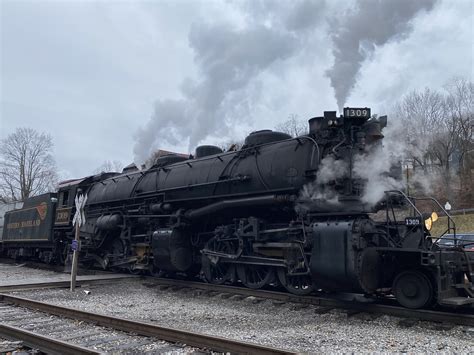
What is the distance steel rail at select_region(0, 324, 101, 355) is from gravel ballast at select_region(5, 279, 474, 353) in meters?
1.90

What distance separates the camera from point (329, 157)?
8.27 m

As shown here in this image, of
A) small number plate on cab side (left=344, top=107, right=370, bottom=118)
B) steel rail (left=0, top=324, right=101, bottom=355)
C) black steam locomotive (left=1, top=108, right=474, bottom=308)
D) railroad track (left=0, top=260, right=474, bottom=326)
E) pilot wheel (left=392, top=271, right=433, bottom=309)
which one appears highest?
small number plate on cab side (left=344, top=107, right=370, bottom=118)

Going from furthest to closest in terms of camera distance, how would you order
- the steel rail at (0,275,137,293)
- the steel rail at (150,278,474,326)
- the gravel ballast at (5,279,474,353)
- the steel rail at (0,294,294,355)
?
the steel rail at (0,275,137,293), the steel rail at (150,278,474,326), the gravel ballast at (5,279,474,353), the steel rail at (0,294,294,355)

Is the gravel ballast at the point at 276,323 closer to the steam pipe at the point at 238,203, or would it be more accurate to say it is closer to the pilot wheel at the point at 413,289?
the pilot wheel at the point at 413,289

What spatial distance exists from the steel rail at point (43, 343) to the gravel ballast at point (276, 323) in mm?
1904

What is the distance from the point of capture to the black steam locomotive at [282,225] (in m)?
7.20

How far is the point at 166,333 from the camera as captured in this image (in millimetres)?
5699

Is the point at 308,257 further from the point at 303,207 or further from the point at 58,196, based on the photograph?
the point at 58,196

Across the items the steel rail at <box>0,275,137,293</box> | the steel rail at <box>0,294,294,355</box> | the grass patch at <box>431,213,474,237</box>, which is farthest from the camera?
the grass patch at <box>431,213,474,237</box>

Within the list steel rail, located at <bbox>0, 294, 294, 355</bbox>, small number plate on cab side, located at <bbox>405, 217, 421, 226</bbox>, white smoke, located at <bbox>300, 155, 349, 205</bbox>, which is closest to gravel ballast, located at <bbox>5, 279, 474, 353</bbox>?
steel rail, located at <bbox>0, 294, 294, 355</bbox>

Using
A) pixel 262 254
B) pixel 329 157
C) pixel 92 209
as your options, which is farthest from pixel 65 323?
pixel 92 209

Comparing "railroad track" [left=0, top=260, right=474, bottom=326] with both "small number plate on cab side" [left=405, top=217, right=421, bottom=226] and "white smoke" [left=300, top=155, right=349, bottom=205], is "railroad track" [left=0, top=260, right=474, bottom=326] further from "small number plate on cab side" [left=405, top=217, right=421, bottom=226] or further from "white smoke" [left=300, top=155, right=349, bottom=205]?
"white smoke" [left=300, top=155, right=349, bottom=205]

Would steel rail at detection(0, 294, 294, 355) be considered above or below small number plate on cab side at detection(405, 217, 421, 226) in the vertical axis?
below

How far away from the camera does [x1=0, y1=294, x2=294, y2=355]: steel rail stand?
4.73 m
